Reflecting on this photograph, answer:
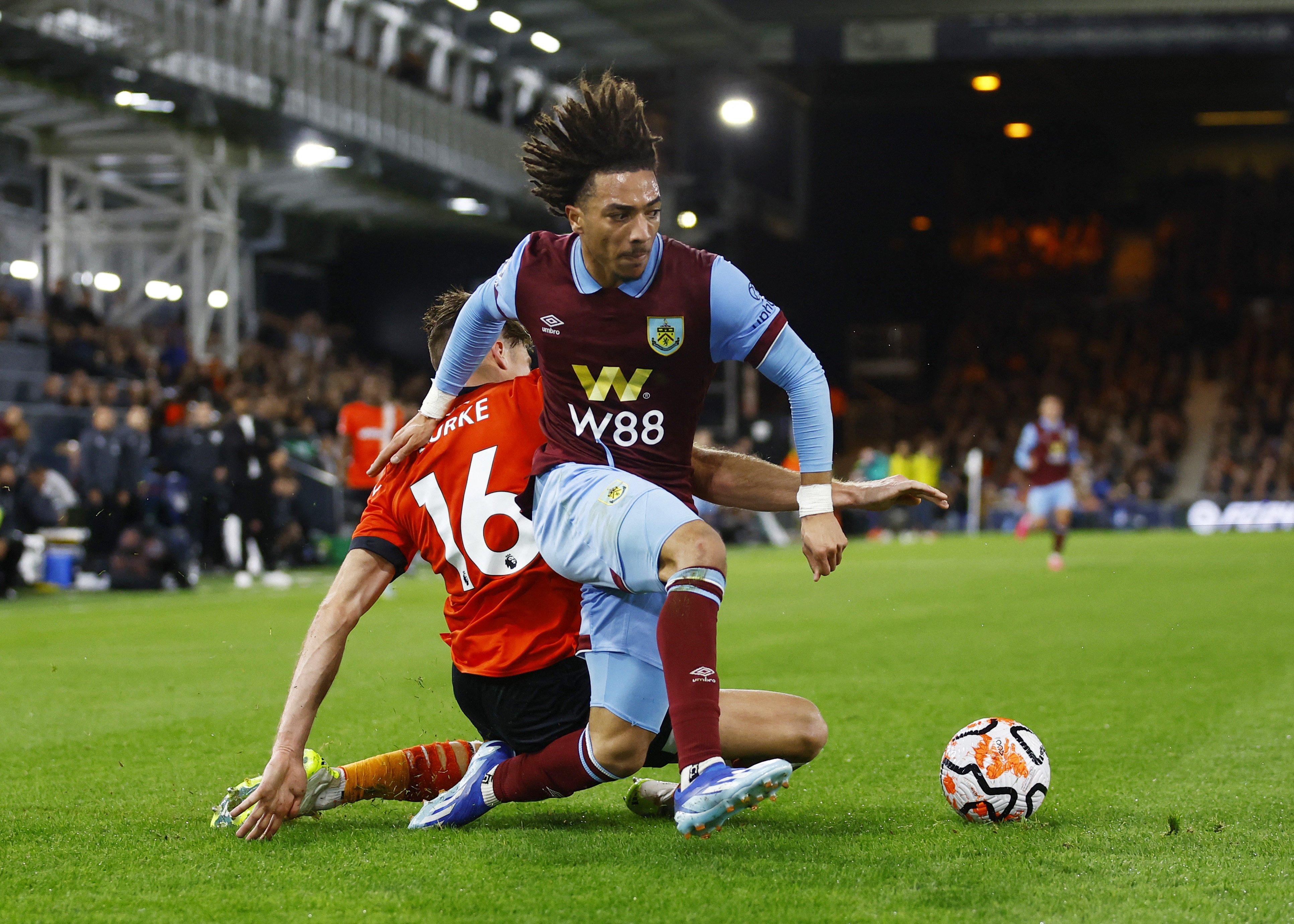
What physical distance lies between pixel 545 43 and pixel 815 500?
80.5 feet

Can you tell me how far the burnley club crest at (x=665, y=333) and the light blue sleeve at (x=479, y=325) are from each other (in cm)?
46

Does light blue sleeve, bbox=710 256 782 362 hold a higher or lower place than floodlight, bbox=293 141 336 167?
lower

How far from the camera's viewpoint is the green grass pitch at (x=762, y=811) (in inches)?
123

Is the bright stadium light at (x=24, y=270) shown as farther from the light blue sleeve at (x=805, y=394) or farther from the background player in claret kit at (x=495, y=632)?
the light blue sleeve at (x=805, y=394)

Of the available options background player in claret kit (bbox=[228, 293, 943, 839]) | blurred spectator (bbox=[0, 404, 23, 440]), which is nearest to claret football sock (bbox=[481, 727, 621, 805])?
background player in claret kit (bbox=[228, 293, 943, 839])

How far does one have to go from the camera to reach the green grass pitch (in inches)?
123

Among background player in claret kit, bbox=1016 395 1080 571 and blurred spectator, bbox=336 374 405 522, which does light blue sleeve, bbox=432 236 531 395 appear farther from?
background player in claret kit, bbox=1016 395 1080 571

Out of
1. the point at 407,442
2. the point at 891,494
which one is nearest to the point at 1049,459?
the point at 891,494

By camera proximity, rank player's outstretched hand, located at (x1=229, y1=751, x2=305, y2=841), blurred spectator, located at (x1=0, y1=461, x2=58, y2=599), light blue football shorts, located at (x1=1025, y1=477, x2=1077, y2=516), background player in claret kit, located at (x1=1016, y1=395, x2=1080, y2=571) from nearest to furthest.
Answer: player's outstretched hand, located at (x1=229, y1=751, x2=305, y2=841) < blurred spectator, located at (x1=0, y1=461, x2=58, y2=599) < light blue football shorts, located at (x1=1025, y1=477, x2=1077, y2=516) < background player in claret kit, located at (x1=1016, y1=395, x2=1080, y2=571)

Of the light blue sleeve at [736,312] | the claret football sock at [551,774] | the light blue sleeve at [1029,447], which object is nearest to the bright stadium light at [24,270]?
the light blue sleeve at [1029,447]

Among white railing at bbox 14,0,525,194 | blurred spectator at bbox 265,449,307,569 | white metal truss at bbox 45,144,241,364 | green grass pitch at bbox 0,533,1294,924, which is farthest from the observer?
white metal truss at bbox 45,144,241,364

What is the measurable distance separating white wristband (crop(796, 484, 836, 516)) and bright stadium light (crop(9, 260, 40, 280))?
897 inches

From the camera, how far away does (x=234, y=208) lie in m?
23.3

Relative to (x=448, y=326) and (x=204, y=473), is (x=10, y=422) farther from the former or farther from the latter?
(x=448, y=326)
